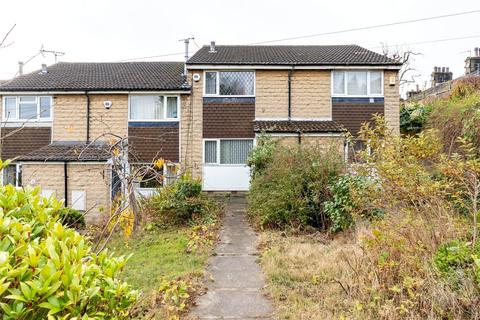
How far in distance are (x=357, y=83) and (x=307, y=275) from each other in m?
12.5

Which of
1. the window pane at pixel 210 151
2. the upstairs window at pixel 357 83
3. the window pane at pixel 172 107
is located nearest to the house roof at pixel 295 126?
the upstairs window at pixel 357 83

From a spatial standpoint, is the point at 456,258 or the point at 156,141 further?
the point at 156,141

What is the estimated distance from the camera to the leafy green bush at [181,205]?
10938mm

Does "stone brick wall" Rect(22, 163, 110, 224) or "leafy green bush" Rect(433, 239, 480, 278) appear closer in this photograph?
"leafy green bush" Rect(433, 239, 480, 278)

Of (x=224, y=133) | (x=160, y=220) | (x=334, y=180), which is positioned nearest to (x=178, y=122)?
(x=224, y=133)

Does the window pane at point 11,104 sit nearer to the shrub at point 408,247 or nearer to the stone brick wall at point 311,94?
the stone brick wall at point 311,94

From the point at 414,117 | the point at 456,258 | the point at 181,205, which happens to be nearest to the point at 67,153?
the point at 181,205

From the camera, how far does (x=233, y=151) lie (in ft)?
54.1

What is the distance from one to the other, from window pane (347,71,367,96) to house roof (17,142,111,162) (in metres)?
11.2

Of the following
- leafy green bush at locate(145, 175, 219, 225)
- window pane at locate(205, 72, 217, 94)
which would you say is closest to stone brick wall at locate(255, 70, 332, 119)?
window pane at locate(205, 72, 217, 94)

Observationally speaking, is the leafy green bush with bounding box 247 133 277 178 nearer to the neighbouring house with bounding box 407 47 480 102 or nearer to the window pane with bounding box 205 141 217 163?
the window pane with bounding box 205 141 217 163

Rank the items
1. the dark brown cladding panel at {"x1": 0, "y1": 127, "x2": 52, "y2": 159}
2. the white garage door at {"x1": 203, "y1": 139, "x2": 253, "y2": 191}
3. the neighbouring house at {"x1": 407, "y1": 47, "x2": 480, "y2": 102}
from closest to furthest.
Answer: the white garage door at {"x1": 203, "y1": 139, "x2": 253, "y2": 191} → the dark brown cladding panel at {"x1": 0, "y1": 127, "x2": 52, "y2": 159} → the neighbouring house at {"x1": 407, "y1": 47, "x2": 480, "y2": 102}

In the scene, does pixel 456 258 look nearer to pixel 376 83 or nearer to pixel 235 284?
pixel 235 284

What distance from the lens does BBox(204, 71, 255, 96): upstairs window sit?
16.3 metres
